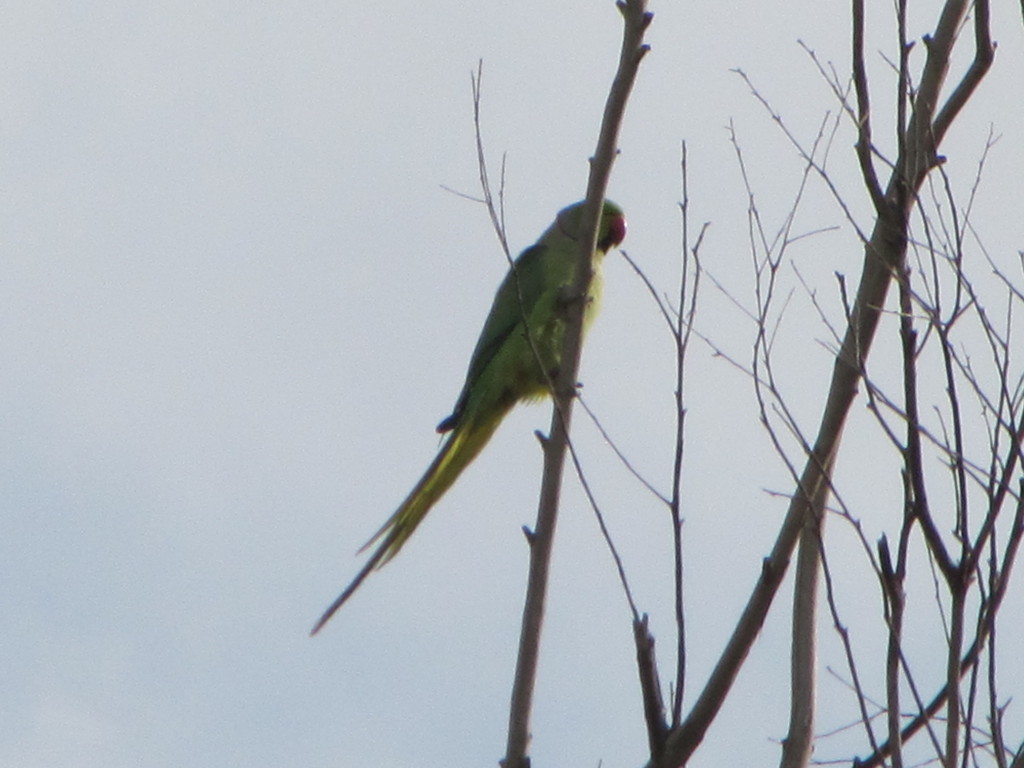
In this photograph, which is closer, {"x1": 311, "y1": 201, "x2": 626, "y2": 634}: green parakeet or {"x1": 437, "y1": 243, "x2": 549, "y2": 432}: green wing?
{"x1": 311, "y1": 201, "x2": 626, "y2": 634}: green parakeet

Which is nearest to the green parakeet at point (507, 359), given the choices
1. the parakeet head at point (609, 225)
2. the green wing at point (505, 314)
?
the green wing at point (505, 314)

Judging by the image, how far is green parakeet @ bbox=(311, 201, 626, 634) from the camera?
5.45 metres

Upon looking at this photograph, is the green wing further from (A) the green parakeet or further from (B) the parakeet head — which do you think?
(B) the parakeet head

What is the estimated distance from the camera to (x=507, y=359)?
5.91 m

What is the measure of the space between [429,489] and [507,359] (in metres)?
0.83

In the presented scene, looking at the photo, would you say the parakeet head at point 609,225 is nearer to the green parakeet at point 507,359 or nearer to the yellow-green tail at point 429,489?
the green parakeet at point 507,359

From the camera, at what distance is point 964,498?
2877 millimetres

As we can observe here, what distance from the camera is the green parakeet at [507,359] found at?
5.45m

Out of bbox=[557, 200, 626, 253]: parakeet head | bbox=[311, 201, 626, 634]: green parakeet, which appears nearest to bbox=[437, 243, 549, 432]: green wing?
bbox=[311, 201, 626, 634]: green parakeet

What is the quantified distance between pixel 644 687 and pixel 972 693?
633 millimetres

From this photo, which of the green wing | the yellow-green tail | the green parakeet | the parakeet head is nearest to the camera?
the yellow-green tail

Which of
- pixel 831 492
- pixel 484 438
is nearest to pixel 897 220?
pixel 831 492

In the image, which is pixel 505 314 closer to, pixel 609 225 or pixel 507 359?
pixel 507 359

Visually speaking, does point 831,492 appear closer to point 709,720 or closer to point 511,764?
point 709,720
